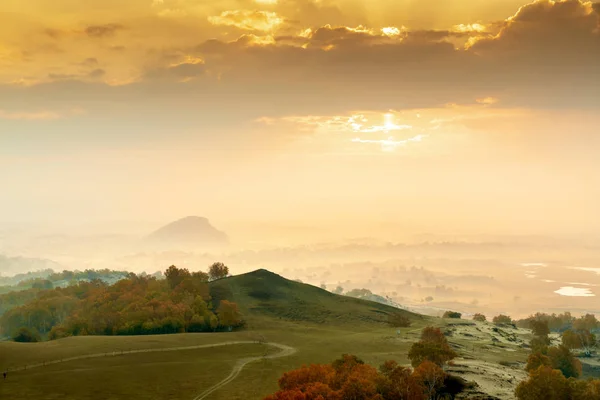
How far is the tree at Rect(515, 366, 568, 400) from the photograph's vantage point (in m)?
105

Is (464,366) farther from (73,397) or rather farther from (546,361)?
(73,397)

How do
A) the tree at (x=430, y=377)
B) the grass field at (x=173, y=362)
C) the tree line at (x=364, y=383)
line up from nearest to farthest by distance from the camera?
the tree line at (x=364, y=383)
the tree at (x=430, y=377)
the grass field at (x=173, y=362)

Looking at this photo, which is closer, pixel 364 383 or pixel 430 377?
pixel 364 383

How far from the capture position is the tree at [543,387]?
344 feet

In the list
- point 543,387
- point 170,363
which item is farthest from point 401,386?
point 170,363

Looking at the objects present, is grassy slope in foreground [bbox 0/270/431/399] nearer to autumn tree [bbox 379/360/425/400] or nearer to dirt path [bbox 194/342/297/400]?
dirt path [bbox 194/342/297/400]

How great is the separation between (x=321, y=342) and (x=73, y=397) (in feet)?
298

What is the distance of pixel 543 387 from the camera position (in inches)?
4168

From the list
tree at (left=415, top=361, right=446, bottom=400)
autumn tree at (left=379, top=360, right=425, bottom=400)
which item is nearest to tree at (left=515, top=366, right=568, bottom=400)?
tree at (left=415, top=361, right=446, bottom=400)

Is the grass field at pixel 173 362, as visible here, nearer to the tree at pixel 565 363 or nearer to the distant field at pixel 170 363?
the distant field at pixel 170 363

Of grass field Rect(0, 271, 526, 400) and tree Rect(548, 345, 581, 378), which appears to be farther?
tree Rect(548, 345, 581, 378)

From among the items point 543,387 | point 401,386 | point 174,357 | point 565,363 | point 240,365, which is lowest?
point 565,363

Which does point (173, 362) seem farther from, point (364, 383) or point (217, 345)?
point (364, 383)

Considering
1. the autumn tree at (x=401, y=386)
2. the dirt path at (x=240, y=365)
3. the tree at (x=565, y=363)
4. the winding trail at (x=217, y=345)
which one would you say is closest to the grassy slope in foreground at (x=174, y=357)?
the dirt path at (x=240, y=365)
